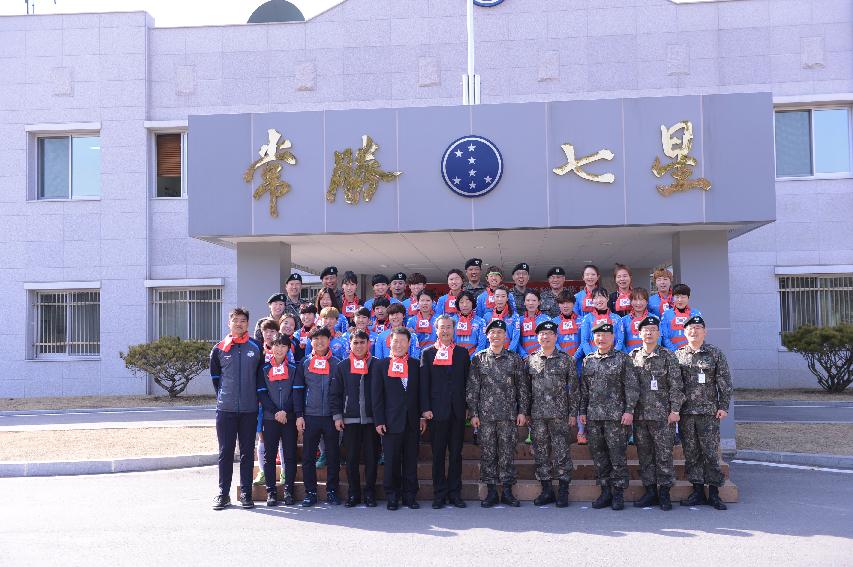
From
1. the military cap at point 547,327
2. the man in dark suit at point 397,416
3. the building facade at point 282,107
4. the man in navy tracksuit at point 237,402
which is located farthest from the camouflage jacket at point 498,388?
the building facade at point 282,107

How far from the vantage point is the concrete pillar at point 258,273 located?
1164 centimetres

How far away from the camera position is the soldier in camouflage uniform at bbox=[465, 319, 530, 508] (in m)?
7.82

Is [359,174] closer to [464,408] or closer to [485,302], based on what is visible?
[485,302]

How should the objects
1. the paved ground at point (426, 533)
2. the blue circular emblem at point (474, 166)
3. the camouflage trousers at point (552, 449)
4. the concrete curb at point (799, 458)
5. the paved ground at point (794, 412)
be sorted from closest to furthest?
the paved ground at point (426, 533) < the camouflage trousers at point (552, 449) < the concrete curb at point (799, 458) < the blue circular emblem at point (474, 166) < the paved ground at point (794, 412)

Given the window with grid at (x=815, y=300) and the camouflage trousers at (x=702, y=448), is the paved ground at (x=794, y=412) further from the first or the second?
the camouflage trousers at (x=702, y=448)

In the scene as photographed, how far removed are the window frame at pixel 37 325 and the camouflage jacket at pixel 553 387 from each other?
16.3m

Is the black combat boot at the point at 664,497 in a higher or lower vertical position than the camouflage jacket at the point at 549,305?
lower

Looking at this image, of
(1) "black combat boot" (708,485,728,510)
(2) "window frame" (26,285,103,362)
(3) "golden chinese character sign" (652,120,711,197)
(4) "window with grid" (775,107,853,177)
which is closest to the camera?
(1) "black combat boot" (708,485,728,510)

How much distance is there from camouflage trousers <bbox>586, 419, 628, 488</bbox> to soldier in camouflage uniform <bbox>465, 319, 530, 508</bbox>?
690mm

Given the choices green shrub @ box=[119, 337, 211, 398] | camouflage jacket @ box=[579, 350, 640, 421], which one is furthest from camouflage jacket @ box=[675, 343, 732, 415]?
green shrub @ box=[119, 337, 211, 398]

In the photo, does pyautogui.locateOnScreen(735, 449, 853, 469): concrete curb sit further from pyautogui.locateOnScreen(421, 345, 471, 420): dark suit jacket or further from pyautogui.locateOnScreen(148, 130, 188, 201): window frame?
pyautogui.locateOnScreen(148, 130, 188, 201): window frame

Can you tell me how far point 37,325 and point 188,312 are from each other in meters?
4.06

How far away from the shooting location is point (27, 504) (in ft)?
27.2

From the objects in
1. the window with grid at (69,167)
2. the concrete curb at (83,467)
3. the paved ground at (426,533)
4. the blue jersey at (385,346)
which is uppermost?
the window with grid at (69,167)
